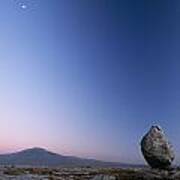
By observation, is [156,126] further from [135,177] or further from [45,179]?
[45,179]

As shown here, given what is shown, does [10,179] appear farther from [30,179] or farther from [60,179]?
[60,179]

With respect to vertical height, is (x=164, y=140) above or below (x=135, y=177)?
above

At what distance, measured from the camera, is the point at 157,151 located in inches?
2384

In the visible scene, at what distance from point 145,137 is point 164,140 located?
116 inches

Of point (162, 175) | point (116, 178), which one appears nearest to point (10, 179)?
point (116, 178)

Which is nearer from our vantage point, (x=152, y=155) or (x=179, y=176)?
(x=179, y=176)

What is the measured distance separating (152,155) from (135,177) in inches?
168

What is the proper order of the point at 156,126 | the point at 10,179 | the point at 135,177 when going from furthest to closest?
the point at 156,126 → the point at 135,177 → the point at 10,179

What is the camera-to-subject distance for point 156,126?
63.0 meters

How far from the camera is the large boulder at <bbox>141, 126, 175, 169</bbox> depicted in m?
60.5

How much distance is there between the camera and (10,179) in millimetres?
54500

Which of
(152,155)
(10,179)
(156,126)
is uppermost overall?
(156,126)

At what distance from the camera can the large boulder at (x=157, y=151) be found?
60469 millimetres

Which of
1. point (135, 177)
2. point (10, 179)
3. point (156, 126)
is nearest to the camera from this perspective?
point (10, 179)
